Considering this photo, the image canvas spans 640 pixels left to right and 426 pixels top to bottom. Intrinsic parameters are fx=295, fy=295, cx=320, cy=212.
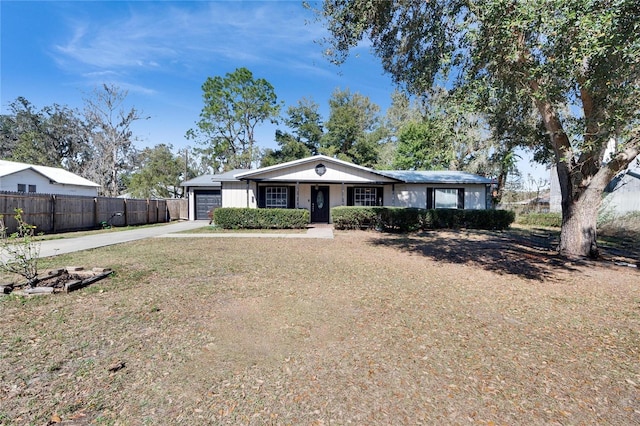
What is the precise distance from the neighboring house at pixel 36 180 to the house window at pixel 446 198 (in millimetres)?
25841

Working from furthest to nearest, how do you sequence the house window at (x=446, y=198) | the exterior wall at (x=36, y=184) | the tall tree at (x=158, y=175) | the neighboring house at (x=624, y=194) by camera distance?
A: the tall tree at (x=158, y=175), the exterior wall at (x=36, y=184), the house window at (x=446, y=198), the neighboring house at (x=624, y=194)

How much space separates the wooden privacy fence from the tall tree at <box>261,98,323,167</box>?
675 inches

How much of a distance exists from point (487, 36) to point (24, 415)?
8.69 metres

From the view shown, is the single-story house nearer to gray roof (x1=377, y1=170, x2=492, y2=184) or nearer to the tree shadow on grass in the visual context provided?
gray roof (x1=377, y1=170, x2=492, y2=184)

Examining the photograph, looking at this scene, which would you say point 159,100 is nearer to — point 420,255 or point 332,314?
point 420,255

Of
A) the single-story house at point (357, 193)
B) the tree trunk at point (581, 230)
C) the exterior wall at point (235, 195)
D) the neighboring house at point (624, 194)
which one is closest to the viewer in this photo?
the tree trunk at point (581, 230)

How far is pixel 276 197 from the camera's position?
17844 mm

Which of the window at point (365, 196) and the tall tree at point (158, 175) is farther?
the tall tree at point (158, 175)

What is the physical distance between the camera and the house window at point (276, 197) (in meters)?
17.8

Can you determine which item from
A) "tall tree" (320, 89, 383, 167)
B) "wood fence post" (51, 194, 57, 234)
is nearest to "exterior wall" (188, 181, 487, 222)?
"wood fence post" (51, 194, 57, 234)

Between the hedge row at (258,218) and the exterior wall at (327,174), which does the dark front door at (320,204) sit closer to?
the exterior wall at (327,174)

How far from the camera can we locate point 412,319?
408 centimetres

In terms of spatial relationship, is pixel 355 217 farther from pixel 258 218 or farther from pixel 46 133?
pixel 46 133

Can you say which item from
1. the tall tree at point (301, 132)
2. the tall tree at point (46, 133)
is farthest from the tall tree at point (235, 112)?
the tall tree at point (46, 133)
